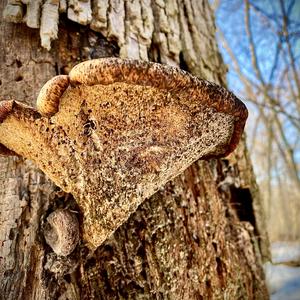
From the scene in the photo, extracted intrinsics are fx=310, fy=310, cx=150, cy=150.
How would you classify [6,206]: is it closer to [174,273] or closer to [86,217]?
[86,217]

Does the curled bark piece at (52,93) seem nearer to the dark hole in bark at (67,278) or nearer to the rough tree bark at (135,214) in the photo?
the rough tree bark at (135,214)

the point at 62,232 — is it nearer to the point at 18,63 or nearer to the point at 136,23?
the point at 18,63

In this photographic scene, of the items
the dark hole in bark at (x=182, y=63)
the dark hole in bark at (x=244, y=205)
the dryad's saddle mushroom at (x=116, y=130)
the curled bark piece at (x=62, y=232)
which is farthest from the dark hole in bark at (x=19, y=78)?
the dark hole in bark at (x=244, y=205)

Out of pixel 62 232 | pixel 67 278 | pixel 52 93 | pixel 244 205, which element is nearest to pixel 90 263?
pixel 67 278

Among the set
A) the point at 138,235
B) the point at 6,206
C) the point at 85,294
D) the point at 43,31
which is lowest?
the point at 85,294

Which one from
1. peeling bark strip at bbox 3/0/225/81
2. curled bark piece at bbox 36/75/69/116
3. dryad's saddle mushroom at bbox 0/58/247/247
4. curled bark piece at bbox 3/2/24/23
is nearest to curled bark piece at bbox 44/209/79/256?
dryad's saddle mushroom at bbox 0/58/247/247

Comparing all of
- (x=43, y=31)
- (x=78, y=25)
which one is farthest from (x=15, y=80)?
(x=78, y=25)
